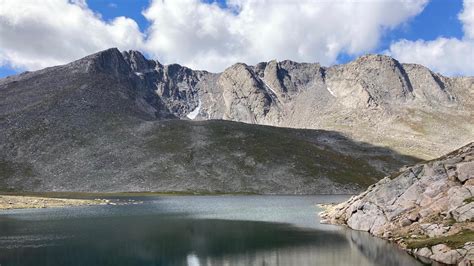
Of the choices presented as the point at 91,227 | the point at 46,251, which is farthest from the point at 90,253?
the point at 91,227

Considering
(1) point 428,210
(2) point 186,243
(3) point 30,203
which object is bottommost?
(2) point 186,243

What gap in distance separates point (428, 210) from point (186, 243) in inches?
1258

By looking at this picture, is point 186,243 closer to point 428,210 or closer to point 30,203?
point 428,210

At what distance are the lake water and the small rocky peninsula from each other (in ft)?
9.06

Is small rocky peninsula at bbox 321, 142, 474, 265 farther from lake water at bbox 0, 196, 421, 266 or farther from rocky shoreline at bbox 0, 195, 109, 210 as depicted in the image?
rocky shoreline at bbox 0, 195, 109, 210

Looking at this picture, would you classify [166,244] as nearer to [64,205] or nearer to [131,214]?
[131,214]

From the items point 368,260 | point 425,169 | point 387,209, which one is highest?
point 425,169

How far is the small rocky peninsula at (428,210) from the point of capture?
49312 millimetres

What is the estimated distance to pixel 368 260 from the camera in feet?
161

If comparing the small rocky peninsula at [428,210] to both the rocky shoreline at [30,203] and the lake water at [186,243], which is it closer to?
the lake water at [186,243]

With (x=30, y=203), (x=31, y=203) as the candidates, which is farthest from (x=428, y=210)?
(x=30, y=203)

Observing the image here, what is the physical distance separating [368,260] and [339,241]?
12.3 m

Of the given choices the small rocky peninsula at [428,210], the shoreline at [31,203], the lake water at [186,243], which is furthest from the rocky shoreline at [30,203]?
the small rocky peninsula at [428,210]

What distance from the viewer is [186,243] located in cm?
5966
